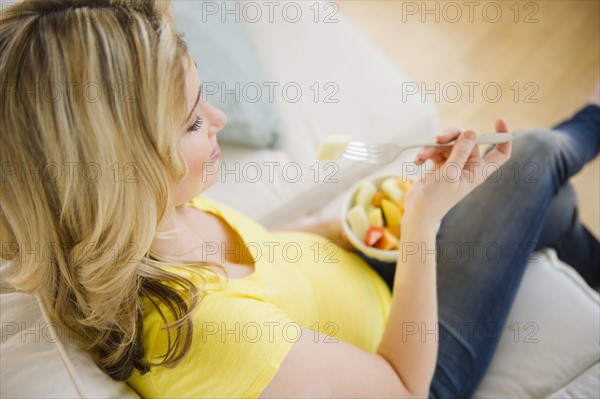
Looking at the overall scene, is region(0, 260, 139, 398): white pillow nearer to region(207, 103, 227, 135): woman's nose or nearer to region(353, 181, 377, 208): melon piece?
region(207, 103, 227, 135): woman's nose

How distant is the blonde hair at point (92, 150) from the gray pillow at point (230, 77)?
1.70 feet

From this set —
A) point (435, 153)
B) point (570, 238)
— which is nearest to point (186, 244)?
point (435, 153)

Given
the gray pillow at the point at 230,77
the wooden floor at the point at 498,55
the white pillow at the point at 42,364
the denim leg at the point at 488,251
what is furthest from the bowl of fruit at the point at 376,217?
the wooden floor at the point at 498,55

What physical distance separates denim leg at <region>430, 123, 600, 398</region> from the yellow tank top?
0.12m

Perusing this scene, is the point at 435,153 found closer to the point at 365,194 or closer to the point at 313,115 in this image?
the point at 365,194

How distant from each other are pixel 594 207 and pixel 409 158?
60 centimetres

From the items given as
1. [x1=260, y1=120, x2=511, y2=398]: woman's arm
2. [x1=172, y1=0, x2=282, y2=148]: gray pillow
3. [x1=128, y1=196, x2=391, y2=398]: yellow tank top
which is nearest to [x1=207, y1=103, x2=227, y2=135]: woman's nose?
[x1=128, y1=196, x2=391, y2=398]: yellow tank top

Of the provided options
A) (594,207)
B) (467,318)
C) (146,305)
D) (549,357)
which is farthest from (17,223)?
(594,207)

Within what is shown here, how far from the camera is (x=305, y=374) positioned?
63 centimetres

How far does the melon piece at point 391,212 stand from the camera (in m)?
0.89

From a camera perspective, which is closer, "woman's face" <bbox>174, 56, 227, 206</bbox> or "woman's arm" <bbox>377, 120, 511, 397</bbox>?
"woman's face" <bbox>174, 56, 227, 206</bbox>

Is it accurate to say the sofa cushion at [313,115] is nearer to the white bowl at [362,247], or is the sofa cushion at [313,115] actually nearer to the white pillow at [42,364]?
the white bowl at [362,247]

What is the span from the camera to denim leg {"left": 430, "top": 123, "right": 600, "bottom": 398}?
0.85 meters

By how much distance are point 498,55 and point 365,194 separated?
3.35 feet
